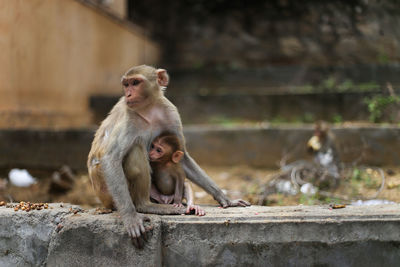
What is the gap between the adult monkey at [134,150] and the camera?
10.2 ft

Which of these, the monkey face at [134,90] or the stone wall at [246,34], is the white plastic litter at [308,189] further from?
the stone wall at [246,34]

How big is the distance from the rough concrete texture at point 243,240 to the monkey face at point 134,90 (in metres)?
0.97

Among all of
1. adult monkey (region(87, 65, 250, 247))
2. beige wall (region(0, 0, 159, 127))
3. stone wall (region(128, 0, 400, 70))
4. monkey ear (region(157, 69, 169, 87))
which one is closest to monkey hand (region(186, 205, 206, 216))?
adult monkey (region(87, 65, 250, 247))

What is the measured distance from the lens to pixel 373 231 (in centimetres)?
279

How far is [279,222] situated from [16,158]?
5.51 meters

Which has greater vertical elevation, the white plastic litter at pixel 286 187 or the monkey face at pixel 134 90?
the monkey face at pixel 134 90

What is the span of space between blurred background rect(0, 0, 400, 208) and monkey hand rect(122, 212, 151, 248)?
6.09 ft

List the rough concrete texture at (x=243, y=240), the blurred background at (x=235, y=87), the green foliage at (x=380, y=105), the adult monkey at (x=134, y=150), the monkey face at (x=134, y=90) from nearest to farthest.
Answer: the rough concrete texture at (x=243, y=240) → the adult monkey at (x=134, y=150) → the monkey face at (x=134, y=90) → the green foliage at (x=380, y=105) → the blurred background at (x=235, y=87)

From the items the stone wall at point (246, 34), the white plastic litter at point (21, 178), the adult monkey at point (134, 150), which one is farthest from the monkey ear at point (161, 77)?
the stone wall at point (246, 34)

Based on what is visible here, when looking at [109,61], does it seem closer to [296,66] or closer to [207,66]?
[207,66]

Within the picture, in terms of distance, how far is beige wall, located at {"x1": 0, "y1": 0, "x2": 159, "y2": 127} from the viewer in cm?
651

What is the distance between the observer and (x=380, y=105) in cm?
604

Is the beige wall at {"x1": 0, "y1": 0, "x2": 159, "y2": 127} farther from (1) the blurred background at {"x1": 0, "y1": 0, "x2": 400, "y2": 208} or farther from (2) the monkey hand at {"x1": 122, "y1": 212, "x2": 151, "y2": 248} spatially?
(2) the monkey hand at {"x1": 122, "y1": 212, "x2": 151, "y2": 248}

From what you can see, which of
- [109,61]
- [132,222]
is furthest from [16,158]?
[132,222]
